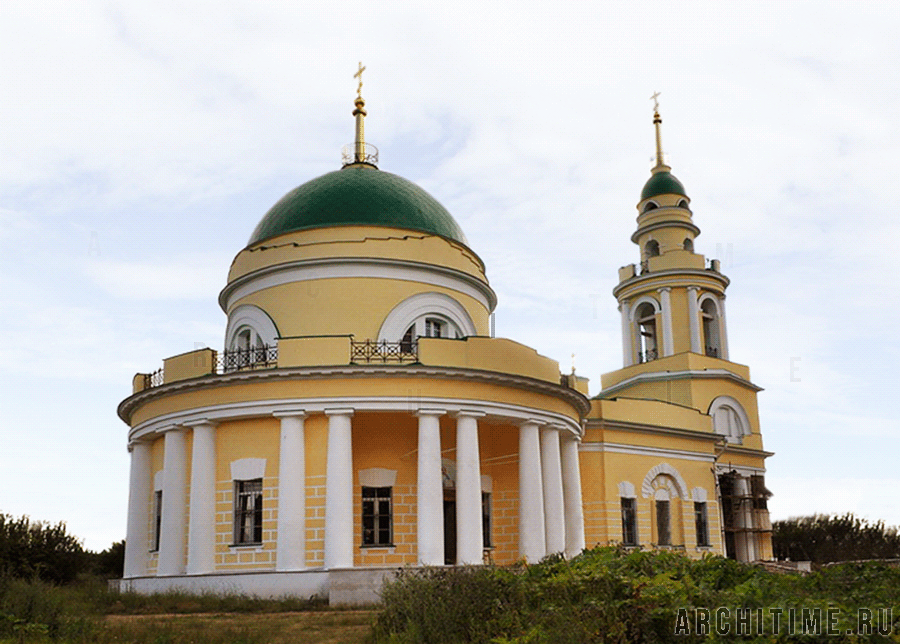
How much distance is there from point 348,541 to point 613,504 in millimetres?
11148

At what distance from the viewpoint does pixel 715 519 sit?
1254 inches

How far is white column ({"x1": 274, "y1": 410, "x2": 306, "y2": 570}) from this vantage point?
20.0 metres

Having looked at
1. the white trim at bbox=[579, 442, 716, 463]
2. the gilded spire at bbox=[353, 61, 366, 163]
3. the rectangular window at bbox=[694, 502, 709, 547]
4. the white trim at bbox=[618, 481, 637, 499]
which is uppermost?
the gilded spire at bbox=[353, 61, 366, 163]

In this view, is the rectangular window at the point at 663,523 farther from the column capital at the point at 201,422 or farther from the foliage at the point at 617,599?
the foliage at the point at 617,599

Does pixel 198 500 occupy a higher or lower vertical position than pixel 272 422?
lower

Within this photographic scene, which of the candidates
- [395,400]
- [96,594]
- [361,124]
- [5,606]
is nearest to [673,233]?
[361,124]

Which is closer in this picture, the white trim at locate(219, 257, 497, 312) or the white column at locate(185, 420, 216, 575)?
the white column at locate(185, 420, 216, 575)

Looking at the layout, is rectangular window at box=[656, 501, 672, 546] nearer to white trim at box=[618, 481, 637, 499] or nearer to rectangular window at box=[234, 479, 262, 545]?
white trim at box=[618, 481, 637, 499]

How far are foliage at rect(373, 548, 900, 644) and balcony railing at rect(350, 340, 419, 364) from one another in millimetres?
9290

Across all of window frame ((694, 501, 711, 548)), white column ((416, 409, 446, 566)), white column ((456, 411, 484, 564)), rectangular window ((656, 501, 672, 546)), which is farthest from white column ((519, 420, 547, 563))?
window frame ((694, 501, 711, 548))

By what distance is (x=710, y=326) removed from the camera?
37500 mm

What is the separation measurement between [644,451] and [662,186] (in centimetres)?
1365

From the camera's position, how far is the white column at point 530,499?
2225cm

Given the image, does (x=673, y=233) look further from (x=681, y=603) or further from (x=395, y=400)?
(x=681, y=603)
